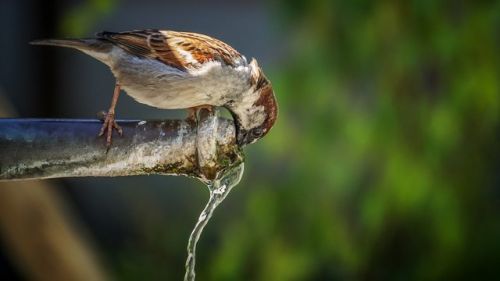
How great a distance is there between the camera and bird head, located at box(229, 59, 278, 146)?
1.77 meters

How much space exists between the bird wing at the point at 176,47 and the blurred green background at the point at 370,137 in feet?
3.17

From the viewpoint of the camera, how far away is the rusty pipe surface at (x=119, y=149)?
1.53 m

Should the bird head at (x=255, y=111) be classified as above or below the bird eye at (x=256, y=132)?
above

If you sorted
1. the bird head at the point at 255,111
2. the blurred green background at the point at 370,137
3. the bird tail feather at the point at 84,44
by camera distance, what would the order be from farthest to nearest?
the blurred green background at the point at 370,137
the bird tail feather at the point at 84,44
the bird head at the point at 255,111

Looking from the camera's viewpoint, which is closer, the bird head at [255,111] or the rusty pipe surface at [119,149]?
the rusty pipe surface at [119,149]

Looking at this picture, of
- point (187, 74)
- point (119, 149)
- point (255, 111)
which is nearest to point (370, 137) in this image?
point (187, 74)

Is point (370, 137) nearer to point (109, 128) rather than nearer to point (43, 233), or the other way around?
point (43, 233)

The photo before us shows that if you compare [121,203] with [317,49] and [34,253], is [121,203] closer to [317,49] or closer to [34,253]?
[34,253]

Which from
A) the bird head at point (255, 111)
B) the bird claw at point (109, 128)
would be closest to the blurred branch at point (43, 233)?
the bird head at point (255, 111)

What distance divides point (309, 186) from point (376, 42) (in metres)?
0.59

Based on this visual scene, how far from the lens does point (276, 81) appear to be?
3.44 metres

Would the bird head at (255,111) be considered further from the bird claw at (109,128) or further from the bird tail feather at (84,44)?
the bird tail feather at (84,44)

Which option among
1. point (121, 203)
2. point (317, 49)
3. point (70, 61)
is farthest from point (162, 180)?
point (317, 49)

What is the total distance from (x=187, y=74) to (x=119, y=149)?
51 cm
